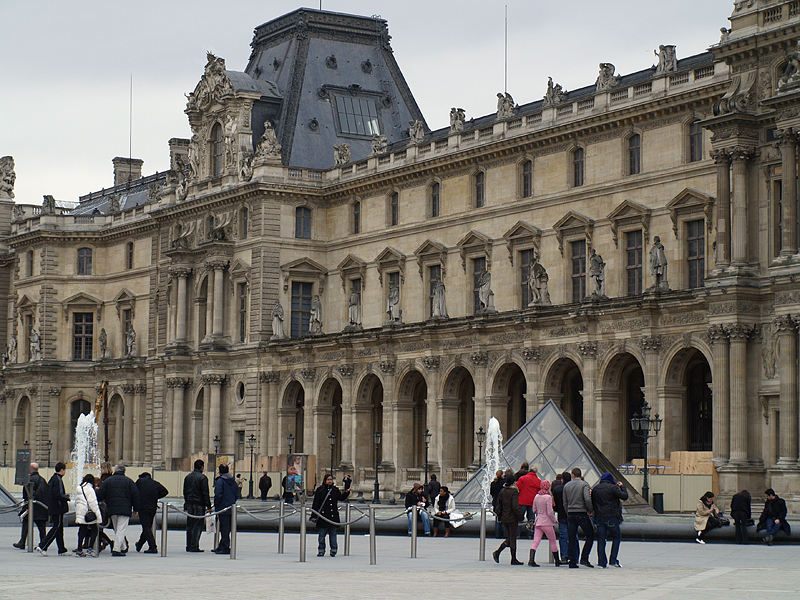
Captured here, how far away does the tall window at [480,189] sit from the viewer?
7106cm

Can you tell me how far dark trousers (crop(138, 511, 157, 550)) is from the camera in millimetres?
33094

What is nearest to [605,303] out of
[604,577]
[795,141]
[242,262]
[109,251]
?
[795,141]

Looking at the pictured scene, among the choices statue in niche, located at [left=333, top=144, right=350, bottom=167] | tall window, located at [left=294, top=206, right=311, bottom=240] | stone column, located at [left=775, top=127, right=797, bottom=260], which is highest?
statue in niche, located at [left=333, top=144, right=350, bottom=167]

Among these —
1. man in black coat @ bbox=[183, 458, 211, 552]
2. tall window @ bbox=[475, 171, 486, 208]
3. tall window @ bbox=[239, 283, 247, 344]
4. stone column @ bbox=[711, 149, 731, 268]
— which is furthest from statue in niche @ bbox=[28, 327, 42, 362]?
man in black coat @ bbox=[183, 458, 211, 552]

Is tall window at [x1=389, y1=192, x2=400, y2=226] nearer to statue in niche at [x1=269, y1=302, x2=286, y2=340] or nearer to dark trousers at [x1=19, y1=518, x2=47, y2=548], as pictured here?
statue in niche at [x1=269, y1=302, x2=286, y2=340]

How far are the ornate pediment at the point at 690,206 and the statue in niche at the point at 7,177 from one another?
64381mm

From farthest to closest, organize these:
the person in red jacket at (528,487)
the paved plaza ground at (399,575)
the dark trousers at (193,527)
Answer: the person in red jacket at (528,487) < the dark trousers at (193,527) < the paved plaza ground at (399,575)

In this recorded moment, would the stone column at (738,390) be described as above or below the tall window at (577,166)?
below

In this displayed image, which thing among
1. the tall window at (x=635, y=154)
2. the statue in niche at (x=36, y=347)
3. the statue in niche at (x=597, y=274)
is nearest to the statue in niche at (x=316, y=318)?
the statue in niche at (x=597, y=274)

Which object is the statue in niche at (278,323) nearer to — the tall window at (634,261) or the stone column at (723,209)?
the tall window at (634,261)

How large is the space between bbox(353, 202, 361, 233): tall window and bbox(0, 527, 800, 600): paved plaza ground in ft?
143

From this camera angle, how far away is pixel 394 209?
7681cm

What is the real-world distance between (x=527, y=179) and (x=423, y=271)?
25.8 ft

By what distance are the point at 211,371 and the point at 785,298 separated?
38352 mm
